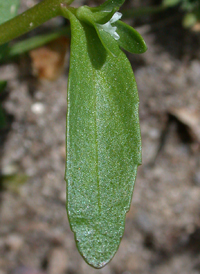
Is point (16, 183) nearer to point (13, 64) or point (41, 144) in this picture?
point (41, 144)

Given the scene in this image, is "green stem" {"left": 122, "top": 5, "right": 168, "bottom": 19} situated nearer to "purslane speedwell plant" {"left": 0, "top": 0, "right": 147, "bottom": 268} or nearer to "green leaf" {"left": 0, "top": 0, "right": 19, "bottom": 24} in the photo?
"green leaf" {"left": 0, "top": 0, "right": 19, "bottom": 24}

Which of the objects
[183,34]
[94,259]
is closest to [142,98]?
[183,34]

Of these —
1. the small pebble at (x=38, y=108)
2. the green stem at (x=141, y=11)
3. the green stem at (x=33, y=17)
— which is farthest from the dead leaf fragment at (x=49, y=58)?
the green stem at (x=33, y=17)

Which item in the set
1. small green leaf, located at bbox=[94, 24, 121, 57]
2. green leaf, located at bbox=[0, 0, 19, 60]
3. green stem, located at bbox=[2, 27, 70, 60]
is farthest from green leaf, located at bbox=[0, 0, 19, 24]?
small green leaf, located at bbox=[94, 24, 121, 57]

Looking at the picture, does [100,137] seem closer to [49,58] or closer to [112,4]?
[112,4]

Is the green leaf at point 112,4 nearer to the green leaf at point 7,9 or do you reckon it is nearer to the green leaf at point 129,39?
the green leaf at point 129,39

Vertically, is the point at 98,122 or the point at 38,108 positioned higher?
the point at 98,122

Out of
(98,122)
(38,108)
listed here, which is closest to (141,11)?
(38,108)
